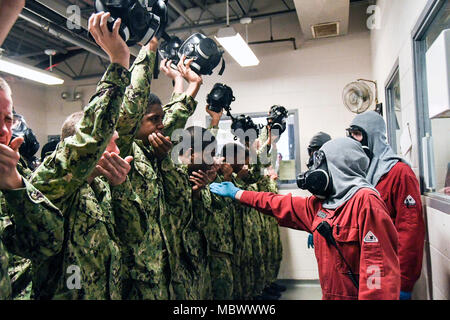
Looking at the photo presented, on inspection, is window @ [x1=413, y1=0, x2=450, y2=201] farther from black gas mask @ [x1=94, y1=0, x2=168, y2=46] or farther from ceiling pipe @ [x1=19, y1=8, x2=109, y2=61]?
ceiling pipe @ [x1=19, y1=8, x2=109, y2=61]

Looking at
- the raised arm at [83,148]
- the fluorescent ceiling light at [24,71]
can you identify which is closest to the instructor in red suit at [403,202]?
the raised arm at [83,148]

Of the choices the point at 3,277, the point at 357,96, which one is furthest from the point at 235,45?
the point at 3,277

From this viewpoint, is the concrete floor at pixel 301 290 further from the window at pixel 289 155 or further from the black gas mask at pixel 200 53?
the black gas mask at pixel 200 53

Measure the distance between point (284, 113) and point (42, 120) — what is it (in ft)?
16.4

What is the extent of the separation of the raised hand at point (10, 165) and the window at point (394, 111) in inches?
123

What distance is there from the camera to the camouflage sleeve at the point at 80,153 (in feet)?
3.32

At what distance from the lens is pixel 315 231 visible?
5.05ft

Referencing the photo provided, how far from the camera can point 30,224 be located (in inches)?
36.4

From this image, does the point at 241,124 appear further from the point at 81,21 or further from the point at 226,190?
the point at 81,21

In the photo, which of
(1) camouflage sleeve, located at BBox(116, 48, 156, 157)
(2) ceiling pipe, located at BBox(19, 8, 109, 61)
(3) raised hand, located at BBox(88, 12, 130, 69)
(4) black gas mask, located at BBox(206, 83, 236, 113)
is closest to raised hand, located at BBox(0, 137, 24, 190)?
(3) raised hand, located at BBox(88, 12, 130, 69)

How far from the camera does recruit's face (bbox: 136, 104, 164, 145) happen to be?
182 centimetres

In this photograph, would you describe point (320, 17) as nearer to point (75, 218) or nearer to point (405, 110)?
point (405, 110)

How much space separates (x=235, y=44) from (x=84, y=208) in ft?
11.6

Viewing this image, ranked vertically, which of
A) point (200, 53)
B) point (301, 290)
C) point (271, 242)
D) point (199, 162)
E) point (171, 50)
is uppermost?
point (171, 50)
